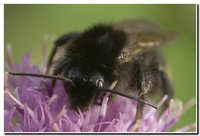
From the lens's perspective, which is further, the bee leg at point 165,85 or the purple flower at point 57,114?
the bee leg at point 165,85

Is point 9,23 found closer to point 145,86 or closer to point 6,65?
point 6,65

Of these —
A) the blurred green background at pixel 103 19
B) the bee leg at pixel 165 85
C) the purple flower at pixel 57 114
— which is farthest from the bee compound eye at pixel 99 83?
the blurred green background at pixel 103 19

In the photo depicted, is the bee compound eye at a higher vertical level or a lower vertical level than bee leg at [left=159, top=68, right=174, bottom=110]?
higher

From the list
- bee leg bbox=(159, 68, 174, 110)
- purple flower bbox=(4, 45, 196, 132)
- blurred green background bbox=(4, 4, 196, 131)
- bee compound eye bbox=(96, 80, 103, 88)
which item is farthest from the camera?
blurred green background bbox=(4, 4, 196, 131)

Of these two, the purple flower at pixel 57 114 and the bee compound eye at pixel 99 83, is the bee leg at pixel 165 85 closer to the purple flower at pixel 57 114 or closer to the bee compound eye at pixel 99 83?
the purple flower at pixel 57 114

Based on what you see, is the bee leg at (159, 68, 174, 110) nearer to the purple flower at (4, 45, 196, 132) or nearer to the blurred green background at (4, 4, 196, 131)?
the purple flower at (4, 45, 196, 132)

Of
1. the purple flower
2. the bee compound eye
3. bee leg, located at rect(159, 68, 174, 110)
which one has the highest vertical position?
the bee compound eye

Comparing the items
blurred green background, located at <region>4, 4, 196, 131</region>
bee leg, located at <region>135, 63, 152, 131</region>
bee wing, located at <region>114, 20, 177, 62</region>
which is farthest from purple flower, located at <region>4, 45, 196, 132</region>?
blurred green background, located at <region>4, 4, 196, 131</region>
